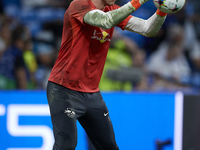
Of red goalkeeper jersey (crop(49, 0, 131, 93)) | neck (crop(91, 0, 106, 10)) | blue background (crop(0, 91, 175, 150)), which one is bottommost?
blue background (crop(0, 91, 175, 150))

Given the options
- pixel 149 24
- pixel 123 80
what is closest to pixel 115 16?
pixel 149 24

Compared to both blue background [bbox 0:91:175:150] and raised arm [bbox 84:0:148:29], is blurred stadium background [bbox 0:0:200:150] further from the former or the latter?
raised arm [bbox 84:0:148:29]

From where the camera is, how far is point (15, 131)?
399cm

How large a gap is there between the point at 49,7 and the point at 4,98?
415cm

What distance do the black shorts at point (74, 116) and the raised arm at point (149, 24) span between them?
79 cm

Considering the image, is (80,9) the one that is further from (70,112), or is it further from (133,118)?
(133,118)

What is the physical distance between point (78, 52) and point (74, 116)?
23.5 inches

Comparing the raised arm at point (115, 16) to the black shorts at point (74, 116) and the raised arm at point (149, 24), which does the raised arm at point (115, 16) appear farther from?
the black shorts at point (74, 116)

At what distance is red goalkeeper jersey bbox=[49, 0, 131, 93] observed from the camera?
279 centimetres

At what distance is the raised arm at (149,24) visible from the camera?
2906mm

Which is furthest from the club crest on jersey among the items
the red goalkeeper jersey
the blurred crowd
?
the blurred crowd

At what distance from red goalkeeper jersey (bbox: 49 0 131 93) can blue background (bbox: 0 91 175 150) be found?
1233 millimetres

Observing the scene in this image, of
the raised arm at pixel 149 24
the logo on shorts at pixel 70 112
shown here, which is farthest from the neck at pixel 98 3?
the logo on shorts at pixel 70 112

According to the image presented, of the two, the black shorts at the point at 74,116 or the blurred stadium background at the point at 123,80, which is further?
the blurred stadium background at the point at 123,80
